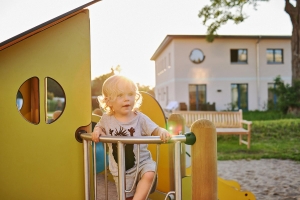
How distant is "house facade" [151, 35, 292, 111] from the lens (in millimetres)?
25500

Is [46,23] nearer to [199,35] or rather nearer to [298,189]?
[298,189]

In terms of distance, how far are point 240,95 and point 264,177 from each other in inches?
806

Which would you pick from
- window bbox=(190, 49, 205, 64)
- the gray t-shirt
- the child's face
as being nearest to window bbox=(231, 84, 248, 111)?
window bbox=(190, 49, 205, 64)

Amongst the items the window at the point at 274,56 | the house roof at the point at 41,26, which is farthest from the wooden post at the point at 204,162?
the window at the point at 274,56

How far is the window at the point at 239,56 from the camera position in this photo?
2620 centimetres

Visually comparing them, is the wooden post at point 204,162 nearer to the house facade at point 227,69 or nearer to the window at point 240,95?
the house facade at point 227,69

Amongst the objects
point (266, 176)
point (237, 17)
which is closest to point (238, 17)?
point (237, 17)

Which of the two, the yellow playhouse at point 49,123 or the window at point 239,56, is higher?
the window at point 239,56

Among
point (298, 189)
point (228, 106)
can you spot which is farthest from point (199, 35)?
point (298, 189)

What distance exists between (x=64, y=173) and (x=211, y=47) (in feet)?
77.9

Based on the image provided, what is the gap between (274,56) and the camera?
2689 centimetres

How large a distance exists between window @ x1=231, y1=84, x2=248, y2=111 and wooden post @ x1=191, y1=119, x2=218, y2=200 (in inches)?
961

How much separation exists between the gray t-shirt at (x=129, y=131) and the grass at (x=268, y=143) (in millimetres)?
6104

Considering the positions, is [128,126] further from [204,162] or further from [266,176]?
[266,176]
